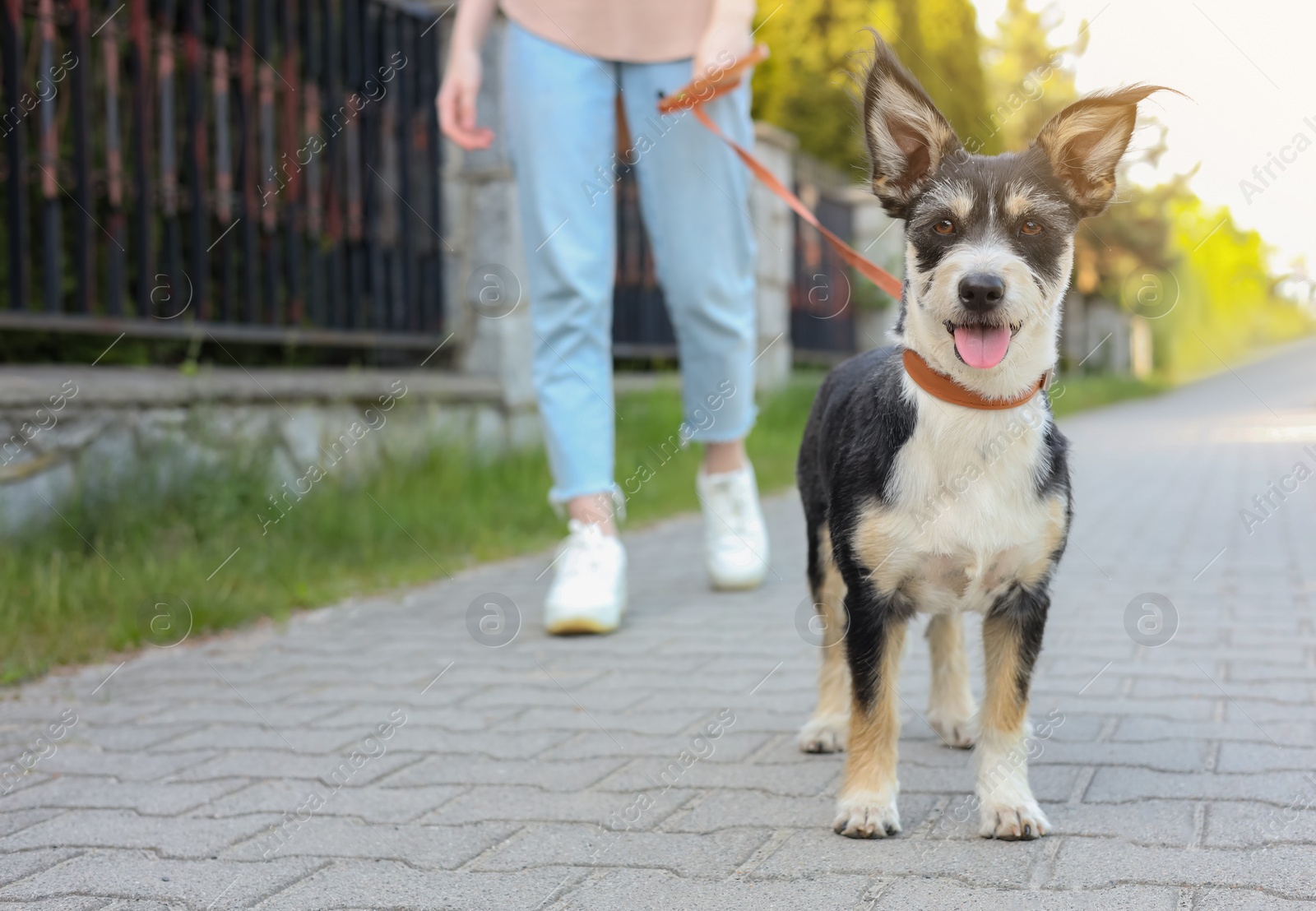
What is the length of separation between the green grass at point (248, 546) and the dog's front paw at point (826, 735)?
2386 mm

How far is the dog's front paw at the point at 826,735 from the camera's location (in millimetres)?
3189

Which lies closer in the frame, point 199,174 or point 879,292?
point 199,174

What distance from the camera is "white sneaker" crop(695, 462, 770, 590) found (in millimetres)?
5129

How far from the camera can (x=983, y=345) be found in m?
2.50

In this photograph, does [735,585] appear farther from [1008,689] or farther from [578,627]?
[1008,689]

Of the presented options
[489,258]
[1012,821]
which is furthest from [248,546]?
[1012,821]

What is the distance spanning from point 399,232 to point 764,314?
183 inches

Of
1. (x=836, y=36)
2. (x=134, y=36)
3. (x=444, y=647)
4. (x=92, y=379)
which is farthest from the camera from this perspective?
(x=836, y=36)

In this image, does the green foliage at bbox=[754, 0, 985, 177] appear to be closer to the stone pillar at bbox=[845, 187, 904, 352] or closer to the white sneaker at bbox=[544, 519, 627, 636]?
the stone pillar at bbox=[845, 187, 904, 352]

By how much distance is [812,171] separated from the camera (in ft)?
45.9

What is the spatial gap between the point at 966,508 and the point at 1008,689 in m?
0.41

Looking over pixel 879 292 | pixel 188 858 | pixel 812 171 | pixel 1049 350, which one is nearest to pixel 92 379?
pixel 188 858

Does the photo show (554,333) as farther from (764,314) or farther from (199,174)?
(764,314)

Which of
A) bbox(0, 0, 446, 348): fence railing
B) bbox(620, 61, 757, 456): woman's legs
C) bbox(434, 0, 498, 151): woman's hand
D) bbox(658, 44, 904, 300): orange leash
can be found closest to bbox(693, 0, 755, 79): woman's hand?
bbox(658, 44, 904, 300): orange leash
